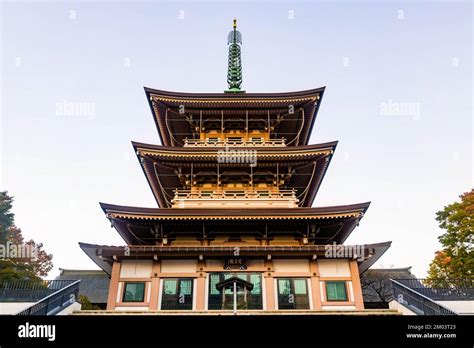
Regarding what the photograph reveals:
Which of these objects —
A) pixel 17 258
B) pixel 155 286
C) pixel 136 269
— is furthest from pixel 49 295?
pixel 17 258

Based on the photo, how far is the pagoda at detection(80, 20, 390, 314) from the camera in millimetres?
17828

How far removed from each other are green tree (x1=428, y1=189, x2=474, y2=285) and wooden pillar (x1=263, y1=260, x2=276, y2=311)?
15.7 meters

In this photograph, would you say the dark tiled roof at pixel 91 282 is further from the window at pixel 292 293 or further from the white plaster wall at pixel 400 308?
the white plaster wall at pixel 400 308

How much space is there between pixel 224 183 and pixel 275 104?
21.9 ft

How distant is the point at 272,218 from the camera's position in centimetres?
1884

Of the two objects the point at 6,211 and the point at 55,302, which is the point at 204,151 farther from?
the point at 6,211

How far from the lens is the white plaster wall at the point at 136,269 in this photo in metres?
18.4

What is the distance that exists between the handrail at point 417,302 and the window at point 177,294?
973cm

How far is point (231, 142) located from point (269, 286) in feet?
35.4

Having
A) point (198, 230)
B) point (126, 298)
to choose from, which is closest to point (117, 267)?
point (126, 298)

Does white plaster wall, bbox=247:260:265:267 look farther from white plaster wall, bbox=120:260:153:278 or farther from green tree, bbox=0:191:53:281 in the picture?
green tree, bbox=0:191:53:281

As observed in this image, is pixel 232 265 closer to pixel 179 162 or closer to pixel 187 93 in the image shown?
pixel 179 162

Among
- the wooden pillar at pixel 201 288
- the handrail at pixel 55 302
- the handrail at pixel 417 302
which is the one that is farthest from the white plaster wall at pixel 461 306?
the handrail at pixel 55 302
